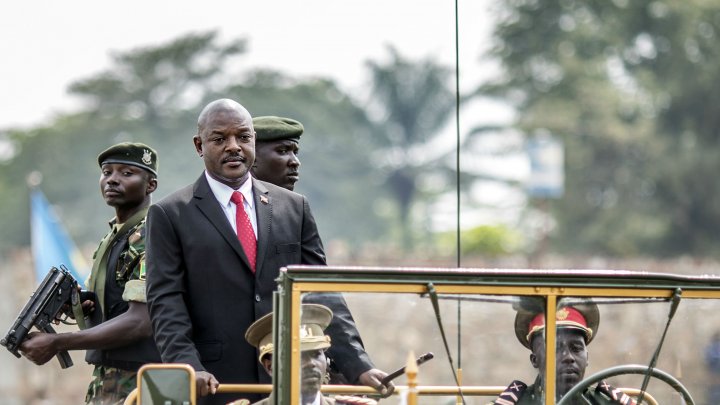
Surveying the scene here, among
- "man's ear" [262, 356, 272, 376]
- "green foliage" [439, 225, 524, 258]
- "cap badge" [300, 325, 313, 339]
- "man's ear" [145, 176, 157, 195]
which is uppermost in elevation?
"green foliage" [439, 225, 524, 258]

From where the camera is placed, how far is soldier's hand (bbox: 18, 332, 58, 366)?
7309 mm

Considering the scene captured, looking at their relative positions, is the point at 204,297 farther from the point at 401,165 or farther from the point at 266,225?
the point at 401,165

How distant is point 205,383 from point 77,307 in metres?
1.92

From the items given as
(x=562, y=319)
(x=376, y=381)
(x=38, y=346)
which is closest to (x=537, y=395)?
(x=562, y=319)

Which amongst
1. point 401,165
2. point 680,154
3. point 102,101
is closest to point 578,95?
point 680,154

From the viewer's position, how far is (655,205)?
162ft

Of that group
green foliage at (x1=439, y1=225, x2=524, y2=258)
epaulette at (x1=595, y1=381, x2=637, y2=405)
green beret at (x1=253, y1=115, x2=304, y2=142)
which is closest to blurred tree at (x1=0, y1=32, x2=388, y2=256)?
green foliage at (x1=439, y1=225, x2=524, y2=258)

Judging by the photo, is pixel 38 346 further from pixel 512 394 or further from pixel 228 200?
pixel 512 394

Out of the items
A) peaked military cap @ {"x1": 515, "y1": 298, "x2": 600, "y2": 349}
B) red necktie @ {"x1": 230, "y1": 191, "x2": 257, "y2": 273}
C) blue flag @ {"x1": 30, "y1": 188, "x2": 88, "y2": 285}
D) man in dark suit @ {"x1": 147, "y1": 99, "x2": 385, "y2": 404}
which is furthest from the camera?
blue flag @ {"x1": 30, "y1": 188, "x2": 88, "y2": 285}

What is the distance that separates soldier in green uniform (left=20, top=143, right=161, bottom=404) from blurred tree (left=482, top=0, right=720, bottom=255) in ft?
132

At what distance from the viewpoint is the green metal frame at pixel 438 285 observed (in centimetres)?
543

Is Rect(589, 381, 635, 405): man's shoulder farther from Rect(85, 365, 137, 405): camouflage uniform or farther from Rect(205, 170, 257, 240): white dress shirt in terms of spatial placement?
Rect(85, 365, 137, 405): camouflage uniform

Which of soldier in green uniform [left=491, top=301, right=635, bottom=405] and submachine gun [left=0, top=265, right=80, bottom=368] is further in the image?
submachine gun [left=0, top=265, right=80, bottom=368]

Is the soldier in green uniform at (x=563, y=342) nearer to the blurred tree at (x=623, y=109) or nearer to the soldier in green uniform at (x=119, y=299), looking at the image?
the soldier in green uniform at (x=119, y=299)
